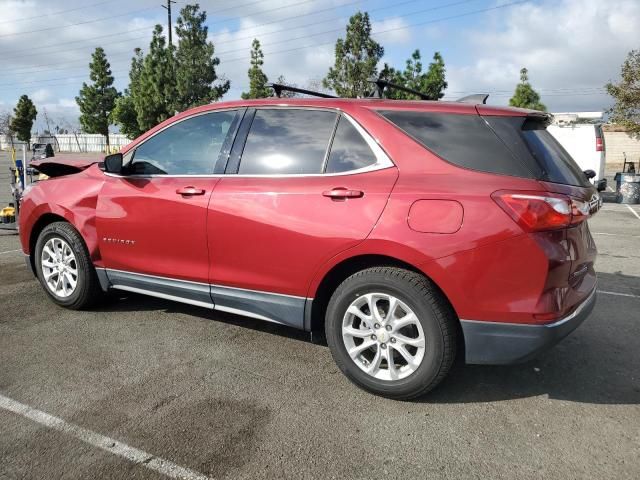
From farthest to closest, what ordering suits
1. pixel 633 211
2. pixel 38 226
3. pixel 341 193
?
1. pixel 633 211
2. pixel 38 226
3. pixel 341 193

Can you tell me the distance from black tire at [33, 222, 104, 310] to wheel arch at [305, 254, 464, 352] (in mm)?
2136

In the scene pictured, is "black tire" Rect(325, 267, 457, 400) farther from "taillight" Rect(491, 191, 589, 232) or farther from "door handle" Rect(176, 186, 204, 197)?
"door handle" Rect(176, 186, 204, 197)

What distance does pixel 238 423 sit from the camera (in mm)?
2777

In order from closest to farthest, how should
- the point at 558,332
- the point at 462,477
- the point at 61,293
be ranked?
1. the point at 462,477
2. the point at 558,332
3. the point at 61,293

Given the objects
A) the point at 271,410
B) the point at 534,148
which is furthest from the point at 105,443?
the point at 534,148

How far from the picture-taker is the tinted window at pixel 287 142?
131 inches

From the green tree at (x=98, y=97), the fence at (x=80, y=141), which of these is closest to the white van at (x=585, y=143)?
the green tree at (x=98, y=97)

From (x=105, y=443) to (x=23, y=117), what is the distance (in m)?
66.4

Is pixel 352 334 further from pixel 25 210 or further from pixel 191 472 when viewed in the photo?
pixel 25 210

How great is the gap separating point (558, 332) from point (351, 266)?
121cm

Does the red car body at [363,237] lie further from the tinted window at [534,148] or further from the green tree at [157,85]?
the green tree at [157,85]

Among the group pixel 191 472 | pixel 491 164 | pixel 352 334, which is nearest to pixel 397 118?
pixel 491 164

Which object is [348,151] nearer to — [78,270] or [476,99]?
[476,99]

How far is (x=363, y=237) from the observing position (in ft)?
9.73
